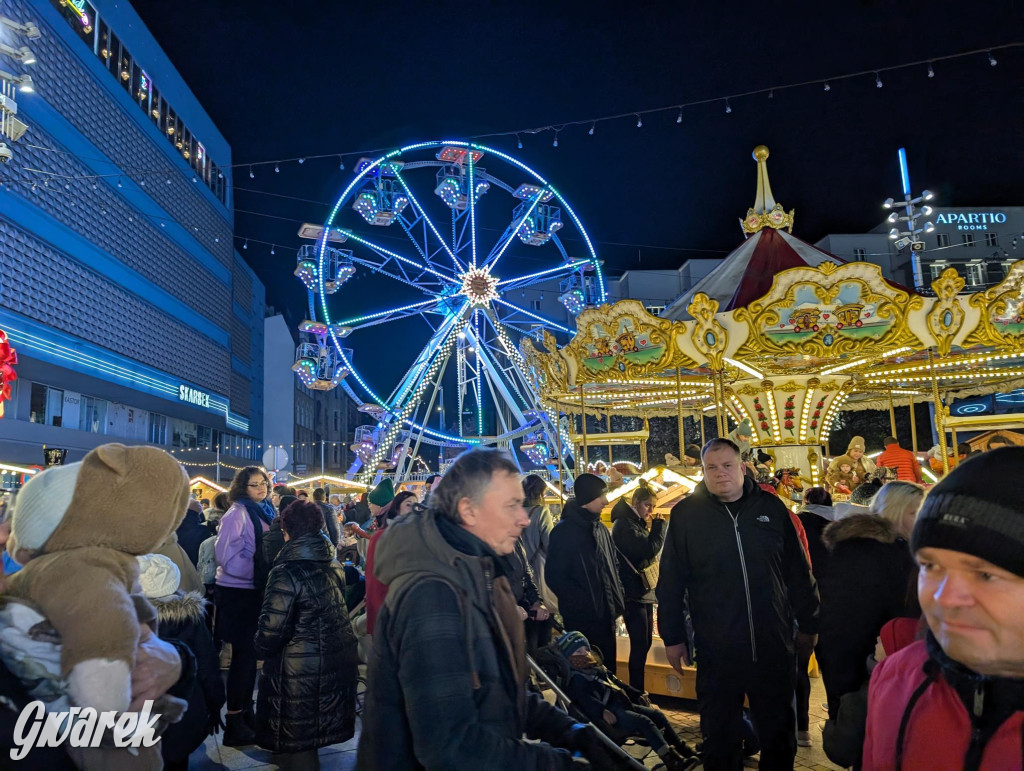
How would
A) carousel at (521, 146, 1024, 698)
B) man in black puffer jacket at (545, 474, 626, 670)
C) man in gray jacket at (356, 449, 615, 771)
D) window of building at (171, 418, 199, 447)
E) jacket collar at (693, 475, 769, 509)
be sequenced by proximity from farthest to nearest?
window of building at (171, 418, 199, 447) → carousel at (521, 146, 1024, 698) → man in black puffer jacket at (545, 474, 626, 670) → jacket collar at (693, 475, 769, 509) → man in gray jacket at (356, 449, 615, 771)

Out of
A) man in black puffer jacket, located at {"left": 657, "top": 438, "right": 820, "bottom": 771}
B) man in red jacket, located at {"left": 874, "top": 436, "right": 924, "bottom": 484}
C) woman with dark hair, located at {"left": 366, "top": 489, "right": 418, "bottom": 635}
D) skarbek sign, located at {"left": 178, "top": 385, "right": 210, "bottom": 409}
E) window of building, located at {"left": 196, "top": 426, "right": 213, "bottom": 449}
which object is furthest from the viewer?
window of building, located at {"left": 196, "top": 426, "right": 213, "bottom": 449}

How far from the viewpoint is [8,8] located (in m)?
21.2

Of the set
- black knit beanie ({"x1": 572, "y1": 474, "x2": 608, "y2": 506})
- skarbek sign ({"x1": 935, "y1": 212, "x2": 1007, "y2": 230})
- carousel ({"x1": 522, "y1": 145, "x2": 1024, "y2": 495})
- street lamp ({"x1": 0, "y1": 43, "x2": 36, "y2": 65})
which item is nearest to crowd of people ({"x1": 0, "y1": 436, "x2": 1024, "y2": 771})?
black knit beanie ({"x1": 572, "y1": 474, "x2": 608, "y2": 506})

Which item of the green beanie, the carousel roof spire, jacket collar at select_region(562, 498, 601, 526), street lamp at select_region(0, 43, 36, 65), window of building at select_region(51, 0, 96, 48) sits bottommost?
jacket collar at select_region(562, 498, 601, 526)

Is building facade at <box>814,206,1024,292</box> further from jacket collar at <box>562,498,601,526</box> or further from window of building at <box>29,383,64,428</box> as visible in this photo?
window of building at <box>29,383,64,428</box>

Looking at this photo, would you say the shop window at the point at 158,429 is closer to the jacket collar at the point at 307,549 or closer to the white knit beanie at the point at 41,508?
the jacket collar at the point at 307,549

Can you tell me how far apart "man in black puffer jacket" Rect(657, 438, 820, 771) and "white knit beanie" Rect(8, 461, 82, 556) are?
8.68 ft

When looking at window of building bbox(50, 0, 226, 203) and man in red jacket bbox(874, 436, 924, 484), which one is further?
window of building bbox(50, 0, 226, 203)

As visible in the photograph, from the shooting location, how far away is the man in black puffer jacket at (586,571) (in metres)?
4.64

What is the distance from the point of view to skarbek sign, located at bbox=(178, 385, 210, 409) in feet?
122

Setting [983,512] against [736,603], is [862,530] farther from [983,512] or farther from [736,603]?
[983,512]

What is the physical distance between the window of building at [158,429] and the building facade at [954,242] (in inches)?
Answer: 1310

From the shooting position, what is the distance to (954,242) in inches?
1304

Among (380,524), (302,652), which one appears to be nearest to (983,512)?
(302,652)
